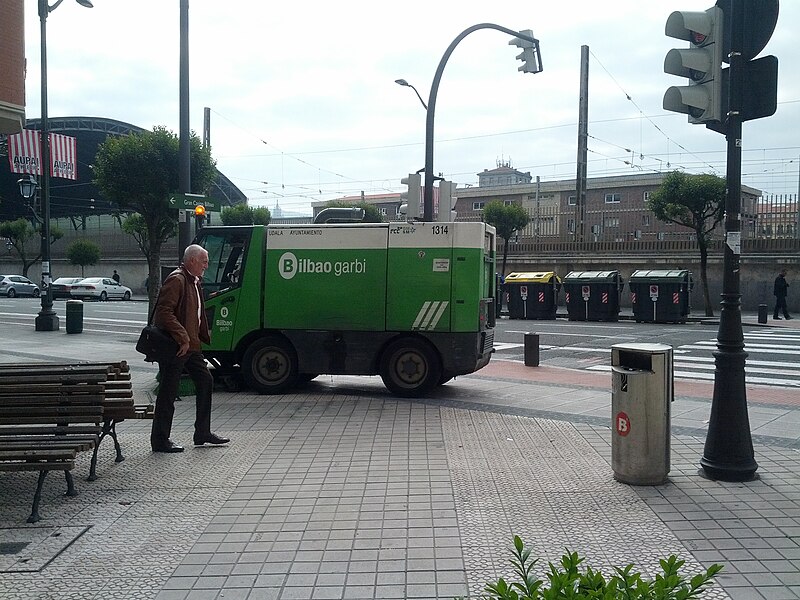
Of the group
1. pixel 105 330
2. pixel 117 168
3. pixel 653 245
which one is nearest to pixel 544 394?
pixel 117 168

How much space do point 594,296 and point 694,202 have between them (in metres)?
5.43

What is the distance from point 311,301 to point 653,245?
27.5 metres

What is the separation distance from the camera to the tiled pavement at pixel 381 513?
4266 mm

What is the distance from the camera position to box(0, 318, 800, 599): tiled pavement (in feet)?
14.0

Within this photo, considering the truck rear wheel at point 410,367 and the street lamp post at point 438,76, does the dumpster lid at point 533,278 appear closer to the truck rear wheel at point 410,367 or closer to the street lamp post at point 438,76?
the street lamp post at point 438,76

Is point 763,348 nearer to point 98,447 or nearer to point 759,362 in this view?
point 759,362

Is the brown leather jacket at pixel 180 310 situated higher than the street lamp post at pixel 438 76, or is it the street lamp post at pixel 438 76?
the street lamp post at pixel 438 76

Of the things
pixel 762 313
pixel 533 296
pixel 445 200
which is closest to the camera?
pixel 445 200

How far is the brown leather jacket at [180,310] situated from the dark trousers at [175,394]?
6.7 inches

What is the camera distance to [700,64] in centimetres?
617

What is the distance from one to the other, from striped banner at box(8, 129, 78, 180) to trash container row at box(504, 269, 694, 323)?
707 inches

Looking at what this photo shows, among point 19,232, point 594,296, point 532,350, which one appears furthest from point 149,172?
point 19,232

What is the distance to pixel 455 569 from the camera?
4316mm

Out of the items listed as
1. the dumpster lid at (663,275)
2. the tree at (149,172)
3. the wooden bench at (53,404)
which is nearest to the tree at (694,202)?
the dumpster lid at (663,275)
